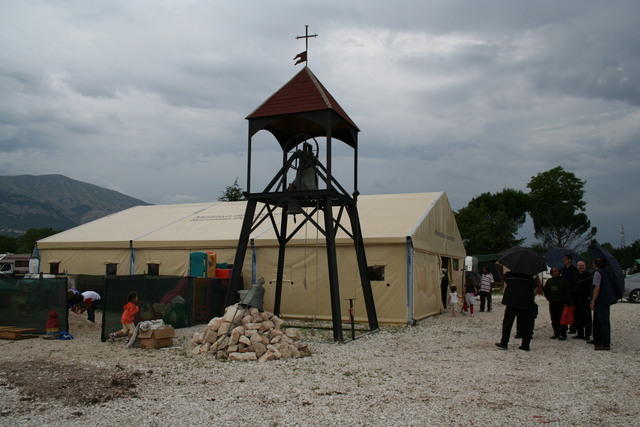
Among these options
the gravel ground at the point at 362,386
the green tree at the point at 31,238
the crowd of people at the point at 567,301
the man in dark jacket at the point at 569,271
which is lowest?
the gravel ground at the point at 362,386

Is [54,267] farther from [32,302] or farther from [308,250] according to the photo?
[308,250]

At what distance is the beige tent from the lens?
49.9 feet

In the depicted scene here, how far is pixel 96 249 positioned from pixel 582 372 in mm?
16352

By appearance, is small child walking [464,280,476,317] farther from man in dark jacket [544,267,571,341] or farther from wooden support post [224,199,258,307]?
wooden support post [224,199,258,307]

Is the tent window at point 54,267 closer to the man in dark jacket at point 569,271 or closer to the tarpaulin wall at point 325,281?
the tarpaulin wall at point 325,281

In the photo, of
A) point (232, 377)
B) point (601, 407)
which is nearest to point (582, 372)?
point (601, 407)

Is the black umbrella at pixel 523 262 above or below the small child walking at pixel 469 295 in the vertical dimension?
above

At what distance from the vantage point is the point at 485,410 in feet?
20.1

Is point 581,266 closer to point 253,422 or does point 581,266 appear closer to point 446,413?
point 446,413

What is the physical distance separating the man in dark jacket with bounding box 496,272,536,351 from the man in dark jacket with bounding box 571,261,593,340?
181 cm

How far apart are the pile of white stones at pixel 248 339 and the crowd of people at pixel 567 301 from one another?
404cm

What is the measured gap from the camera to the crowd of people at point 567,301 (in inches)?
406

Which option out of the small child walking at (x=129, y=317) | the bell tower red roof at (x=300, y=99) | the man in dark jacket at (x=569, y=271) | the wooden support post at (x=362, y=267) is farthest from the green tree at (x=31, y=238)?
the man in dark jacket at (x=569, y=271)

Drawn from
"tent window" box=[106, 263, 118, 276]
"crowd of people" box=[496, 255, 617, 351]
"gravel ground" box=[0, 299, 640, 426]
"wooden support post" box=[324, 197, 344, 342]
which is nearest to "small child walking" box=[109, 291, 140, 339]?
"gravel ground" box=[0, 299, 640, 426]
